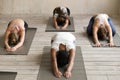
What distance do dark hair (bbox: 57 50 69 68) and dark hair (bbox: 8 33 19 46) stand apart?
882 millimetres

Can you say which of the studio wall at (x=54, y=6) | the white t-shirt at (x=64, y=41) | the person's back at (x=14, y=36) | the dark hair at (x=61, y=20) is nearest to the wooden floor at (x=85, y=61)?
the person's back at (x=14, y=36)

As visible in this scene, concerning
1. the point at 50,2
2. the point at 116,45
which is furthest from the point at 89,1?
the point at 116,45

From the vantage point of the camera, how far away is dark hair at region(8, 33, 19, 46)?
3132 millimetres

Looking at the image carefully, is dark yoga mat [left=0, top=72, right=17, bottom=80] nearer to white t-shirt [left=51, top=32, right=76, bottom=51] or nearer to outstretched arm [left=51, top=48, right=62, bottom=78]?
outstretched arm [left=51, top=48, right=62, bottom=78]

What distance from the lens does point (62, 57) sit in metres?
2.48

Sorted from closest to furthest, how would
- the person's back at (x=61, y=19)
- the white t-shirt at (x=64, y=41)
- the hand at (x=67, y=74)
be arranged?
the hand at (x=67, y=74) → the white t-shirt at (x=64, y=41) → the person's back at (x=61, y=19)

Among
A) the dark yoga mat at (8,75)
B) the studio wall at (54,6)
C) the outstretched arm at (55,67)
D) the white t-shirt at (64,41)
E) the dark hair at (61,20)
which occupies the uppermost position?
the white t-shirt at (64,41)

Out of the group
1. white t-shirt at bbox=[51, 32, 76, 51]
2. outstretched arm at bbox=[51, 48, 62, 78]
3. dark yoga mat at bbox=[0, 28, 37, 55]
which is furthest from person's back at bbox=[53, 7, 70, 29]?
outstretched arm at bbox=[51, 48, 62, 78]

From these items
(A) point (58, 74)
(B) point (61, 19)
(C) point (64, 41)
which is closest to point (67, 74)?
(A) point (58, 74)

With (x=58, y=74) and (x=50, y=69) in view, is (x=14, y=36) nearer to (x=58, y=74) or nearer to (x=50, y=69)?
(x=50, y=69)

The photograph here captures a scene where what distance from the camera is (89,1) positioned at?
518 centimetres

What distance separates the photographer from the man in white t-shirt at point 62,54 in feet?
8.11

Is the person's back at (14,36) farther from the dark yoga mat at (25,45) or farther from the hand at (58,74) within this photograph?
the hand at (58,74)

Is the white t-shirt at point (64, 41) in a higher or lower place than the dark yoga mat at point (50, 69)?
higher
